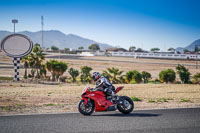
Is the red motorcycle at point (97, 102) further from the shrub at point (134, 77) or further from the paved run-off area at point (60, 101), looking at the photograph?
the shrub at point (134, 77)

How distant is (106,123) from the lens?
7.56 m

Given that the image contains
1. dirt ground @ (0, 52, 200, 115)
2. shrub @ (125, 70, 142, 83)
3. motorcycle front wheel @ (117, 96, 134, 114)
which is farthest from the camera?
shrub @ (125, 70, 142, 83)

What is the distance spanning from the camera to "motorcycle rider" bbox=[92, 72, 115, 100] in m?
8.52

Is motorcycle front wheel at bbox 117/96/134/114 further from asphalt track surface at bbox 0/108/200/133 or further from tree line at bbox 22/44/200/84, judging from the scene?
tree line at bbox 22/44/200/84

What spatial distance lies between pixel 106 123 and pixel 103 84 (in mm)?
1538

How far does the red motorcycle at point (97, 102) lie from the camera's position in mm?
8602

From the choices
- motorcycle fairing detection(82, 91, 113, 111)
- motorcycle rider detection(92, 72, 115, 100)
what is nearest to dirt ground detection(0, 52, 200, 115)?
motorcycle fairing detection(82, 91, 113, 111)

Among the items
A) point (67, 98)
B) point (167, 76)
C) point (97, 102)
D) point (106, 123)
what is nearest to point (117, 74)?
point (167, 76)

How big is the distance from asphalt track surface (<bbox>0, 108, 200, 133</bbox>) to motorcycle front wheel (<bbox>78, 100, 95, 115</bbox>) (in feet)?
0.62

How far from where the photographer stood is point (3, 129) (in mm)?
6727

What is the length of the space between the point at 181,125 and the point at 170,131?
847 mm

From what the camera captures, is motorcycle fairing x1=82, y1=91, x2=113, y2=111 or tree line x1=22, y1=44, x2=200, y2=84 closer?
motorcycle fairing x1=82, y1=91, x2=113, y2=111

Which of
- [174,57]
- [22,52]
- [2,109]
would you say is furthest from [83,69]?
[174,57]

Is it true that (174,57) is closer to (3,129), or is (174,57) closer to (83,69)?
(83,69)
